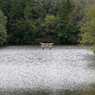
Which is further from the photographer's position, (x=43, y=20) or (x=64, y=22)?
(x=43, y=20)

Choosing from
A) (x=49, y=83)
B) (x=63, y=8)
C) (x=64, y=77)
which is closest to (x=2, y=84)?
(x=49, y=83)

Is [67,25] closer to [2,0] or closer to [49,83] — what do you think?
[2,0]

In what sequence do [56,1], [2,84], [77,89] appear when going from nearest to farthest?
[77,89]
[2,84]
[56,1]

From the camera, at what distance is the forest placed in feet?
265

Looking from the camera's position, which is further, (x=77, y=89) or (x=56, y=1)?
(x=56, y=1)

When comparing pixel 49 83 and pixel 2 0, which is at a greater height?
pixel 2 0

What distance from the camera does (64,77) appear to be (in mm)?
22938

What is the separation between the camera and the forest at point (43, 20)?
8075 cm

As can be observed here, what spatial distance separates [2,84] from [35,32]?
6224 centimetres

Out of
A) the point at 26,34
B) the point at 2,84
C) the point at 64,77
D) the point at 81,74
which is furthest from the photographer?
the point at 26,34

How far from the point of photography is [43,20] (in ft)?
279

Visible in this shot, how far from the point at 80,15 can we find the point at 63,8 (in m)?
6.81

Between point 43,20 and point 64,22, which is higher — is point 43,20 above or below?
above

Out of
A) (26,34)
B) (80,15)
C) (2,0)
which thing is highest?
(2,0)
